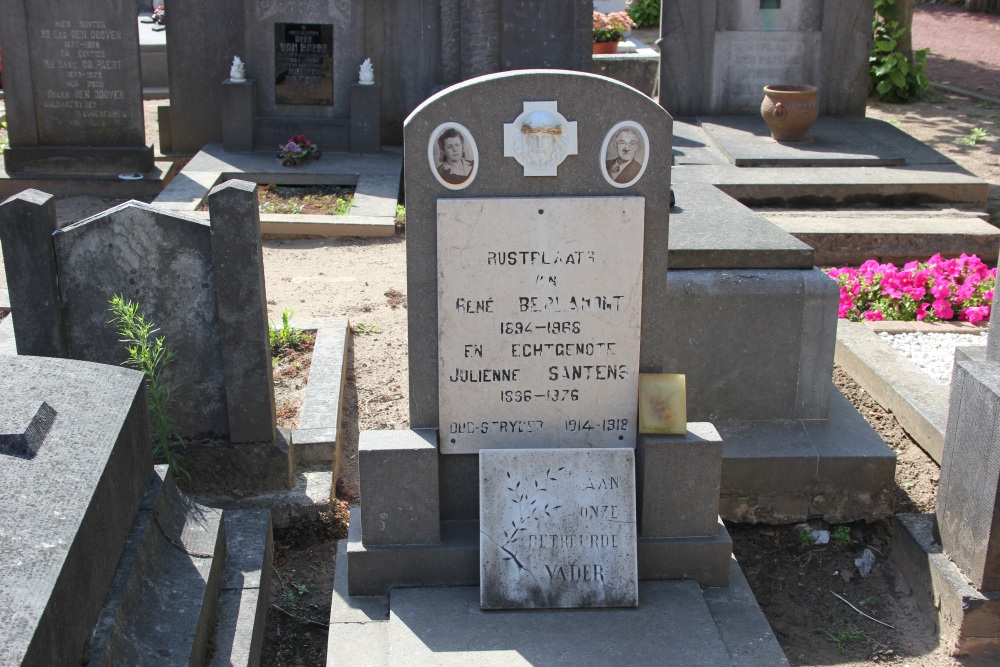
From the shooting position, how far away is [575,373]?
3.50 meters

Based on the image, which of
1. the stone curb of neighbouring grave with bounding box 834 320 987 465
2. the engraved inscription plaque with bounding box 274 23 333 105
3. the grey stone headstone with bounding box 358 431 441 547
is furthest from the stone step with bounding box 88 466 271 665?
the engraved inscription plaque with bounding box 274 23 333 105

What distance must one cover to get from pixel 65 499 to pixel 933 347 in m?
4.66

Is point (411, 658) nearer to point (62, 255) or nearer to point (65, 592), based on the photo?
point (65, 592)

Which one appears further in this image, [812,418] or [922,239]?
[922,239]

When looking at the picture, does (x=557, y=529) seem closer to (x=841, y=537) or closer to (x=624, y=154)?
(x=624, y=154)

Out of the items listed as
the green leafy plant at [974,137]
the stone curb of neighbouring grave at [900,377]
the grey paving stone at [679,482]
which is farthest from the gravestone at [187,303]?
the green leafy plant at [974,137]

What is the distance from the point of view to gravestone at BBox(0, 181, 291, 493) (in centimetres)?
405

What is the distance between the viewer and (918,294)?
20.7 ft

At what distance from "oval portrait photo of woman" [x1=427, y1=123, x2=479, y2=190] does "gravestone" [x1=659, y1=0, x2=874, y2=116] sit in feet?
26.0

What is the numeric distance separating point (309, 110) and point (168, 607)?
816 centimetres

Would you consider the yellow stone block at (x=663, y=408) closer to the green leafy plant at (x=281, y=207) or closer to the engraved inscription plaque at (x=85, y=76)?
the green leafy plant at (x=281, y=207)

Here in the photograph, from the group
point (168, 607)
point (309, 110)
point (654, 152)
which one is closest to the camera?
point (168, 607)

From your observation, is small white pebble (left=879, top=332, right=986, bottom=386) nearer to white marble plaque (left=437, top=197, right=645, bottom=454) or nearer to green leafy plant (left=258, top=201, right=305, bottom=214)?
white marble plaque (left=437, top=197, right=645, bottom=454)

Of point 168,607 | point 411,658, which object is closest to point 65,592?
point 168,607
